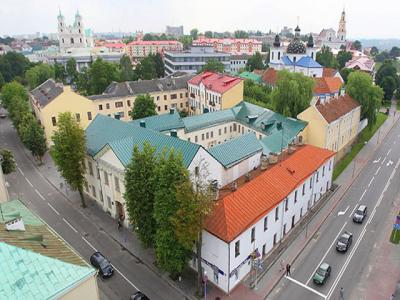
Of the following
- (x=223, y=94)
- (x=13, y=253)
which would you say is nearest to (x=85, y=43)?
(x=223, y=94)

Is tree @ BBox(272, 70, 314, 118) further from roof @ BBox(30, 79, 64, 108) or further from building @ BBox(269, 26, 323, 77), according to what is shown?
roof @ BBox(30, 79, 64, 108)

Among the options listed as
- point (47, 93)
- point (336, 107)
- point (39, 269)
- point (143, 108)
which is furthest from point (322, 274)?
point (47, 93)

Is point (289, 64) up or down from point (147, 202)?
up

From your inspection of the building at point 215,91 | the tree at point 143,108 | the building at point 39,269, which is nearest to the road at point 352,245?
the building at point 39,269

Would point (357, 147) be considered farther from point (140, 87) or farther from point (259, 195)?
point (140, 87)

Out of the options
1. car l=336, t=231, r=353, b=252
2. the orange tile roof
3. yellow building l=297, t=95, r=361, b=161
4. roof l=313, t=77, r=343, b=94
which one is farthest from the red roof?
car l=336, t=231, r=353, b=252

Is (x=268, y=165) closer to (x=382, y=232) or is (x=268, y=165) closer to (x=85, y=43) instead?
(x=382, y=232)

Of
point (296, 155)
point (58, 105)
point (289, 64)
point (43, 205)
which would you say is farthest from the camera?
point (289, 64)
